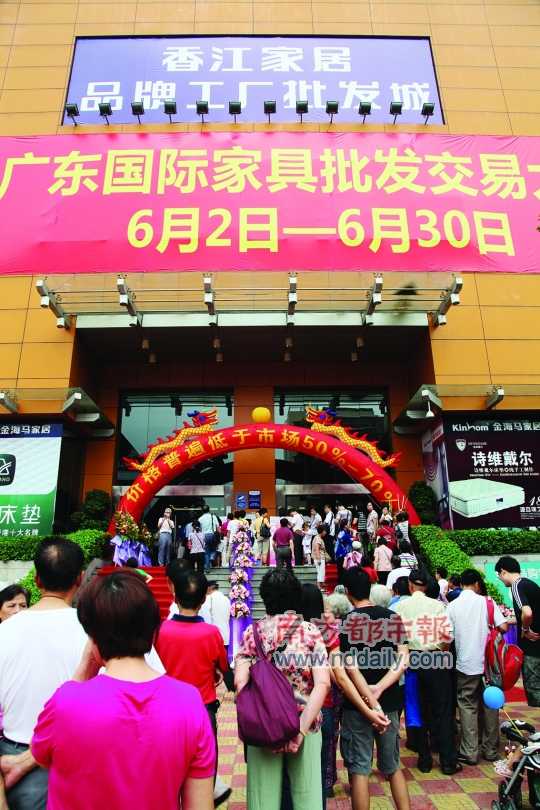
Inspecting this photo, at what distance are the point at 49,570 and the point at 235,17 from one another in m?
18.8

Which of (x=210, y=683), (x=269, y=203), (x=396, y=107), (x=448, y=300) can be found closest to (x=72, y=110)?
(x=269, y=203)

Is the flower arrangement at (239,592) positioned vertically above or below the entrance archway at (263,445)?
below

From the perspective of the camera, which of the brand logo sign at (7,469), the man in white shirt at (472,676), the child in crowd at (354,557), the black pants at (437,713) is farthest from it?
the brand logo sign at (7,469)

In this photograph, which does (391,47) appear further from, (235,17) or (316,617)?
(316,617)

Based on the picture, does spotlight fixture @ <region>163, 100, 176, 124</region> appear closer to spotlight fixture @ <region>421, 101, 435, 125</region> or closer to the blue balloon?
spotlight fixture @ <region>421, 101, 435, 125</region>

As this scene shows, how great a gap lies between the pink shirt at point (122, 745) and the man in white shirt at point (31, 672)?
582mm

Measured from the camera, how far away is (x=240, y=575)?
332 inches

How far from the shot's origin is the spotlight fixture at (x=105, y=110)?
1473 cm

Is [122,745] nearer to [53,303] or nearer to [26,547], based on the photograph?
[26,547]

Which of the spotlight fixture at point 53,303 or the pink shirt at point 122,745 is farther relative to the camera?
the spotlight fixture at point 53,303

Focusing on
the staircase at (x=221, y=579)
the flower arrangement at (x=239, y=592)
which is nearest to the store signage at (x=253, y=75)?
the staircase at (x=221, y=579)

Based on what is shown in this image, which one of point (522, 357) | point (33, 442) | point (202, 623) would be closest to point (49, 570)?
point (202, 623)

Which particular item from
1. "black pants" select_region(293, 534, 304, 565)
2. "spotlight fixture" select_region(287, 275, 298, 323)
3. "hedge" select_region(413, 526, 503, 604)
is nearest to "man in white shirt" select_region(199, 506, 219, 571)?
"black pants" select_region(293, 534, 304, 565)

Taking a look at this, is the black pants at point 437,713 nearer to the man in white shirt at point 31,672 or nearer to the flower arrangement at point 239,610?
the man in white shirt at point 31,672
